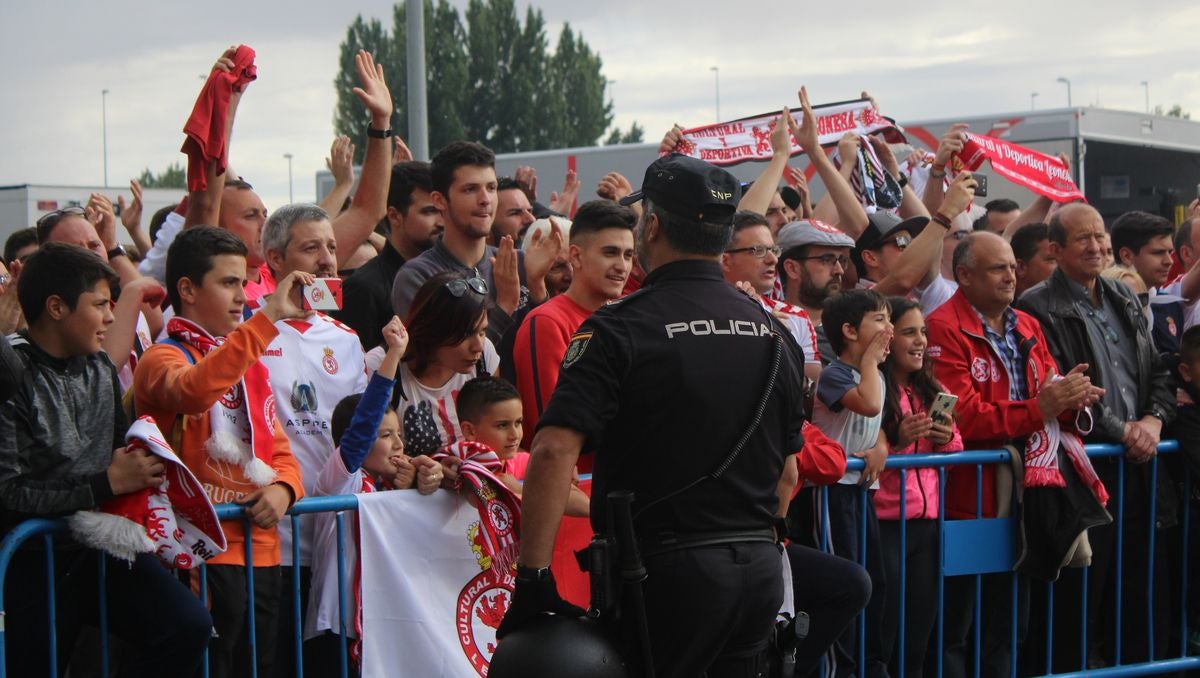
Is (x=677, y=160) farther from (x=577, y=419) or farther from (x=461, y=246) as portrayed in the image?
(x=461, y=246)

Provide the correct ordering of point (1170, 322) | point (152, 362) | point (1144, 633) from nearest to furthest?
1. point (152, 362)
2. point (1144, 633)
3. point (1170, 322)

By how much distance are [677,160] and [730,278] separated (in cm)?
231

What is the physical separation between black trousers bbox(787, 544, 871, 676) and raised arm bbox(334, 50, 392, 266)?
9.04 ft

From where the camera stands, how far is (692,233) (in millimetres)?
4164

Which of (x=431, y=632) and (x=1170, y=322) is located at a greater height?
(x=1170, y=322)

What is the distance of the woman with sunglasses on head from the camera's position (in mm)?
5219

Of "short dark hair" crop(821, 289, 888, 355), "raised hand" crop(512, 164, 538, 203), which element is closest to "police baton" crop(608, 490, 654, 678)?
"short dark hair" crop(821, 289, 888, 355)

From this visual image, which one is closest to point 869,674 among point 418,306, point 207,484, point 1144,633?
point 1144,633

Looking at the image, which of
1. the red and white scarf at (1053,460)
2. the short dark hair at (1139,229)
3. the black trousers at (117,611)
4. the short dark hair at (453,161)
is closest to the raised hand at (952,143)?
the short dark hair at (1139,229)

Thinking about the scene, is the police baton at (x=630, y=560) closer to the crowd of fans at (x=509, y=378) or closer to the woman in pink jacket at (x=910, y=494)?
the crowd of fans at (x=509, y=378)

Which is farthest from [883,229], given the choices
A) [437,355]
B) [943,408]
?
[437,355]

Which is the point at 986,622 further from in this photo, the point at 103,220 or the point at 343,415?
the point at 103,220

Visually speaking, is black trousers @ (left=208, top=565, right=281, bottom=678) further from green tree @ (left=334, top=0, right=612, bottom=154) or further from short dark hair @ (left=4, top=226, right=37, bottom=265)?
green tree @ (left=334, top=0, right=612, bottom=154)

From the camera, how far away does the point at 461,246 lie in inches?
250
